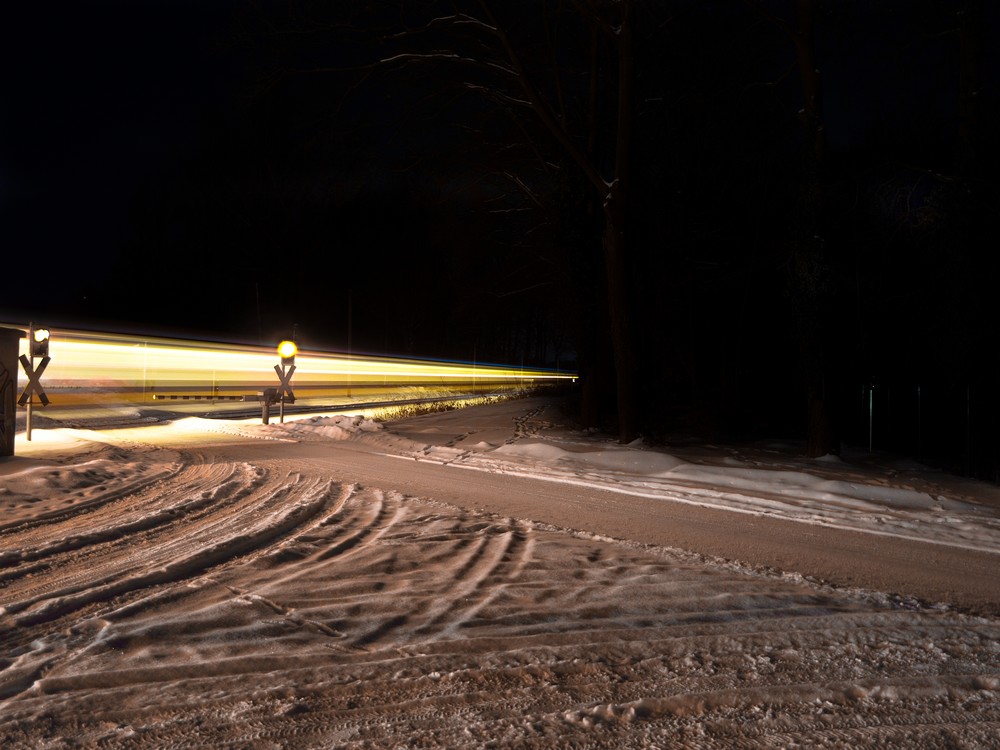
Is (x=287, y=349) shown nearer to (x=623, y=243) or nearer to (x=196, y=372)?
(x=623, y=243)

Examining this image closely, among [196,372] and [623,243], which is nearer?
[623,243]

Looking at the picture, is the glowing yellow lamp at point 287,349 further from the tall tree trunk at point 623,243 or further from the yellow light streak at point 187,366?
the yellow light streak at point 187,366

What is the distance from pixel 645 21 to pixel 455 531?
16.5 m

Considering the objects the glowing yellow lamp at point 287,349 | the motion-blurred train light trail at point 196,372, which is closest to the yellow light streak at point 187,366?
the motion-blurred train light trail at point 196,372

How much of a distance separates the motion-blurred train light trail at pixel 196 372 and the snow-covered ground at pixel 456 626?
2316 centimetres

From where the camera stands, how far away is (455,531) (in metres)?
8.51

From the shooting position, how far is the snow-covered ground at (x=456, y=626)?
12.9ft

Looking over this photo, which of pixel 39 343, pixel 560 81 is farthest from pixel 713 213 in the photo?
pixel 39 343

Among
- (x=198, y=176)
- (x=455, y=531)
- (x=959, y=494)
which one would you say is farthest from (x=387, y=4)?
(x=198, y=176)

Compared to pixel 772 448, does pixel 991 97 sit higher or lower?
higher

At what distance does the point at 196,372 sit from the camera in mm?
38469

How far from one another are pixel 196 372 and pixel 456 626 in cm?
3581

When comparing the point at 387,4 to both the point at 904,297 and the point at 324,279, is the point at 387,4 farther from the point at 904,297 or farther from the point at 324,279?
the point at 324,279

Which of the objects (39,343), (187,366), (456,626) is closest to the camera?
(456,626)
